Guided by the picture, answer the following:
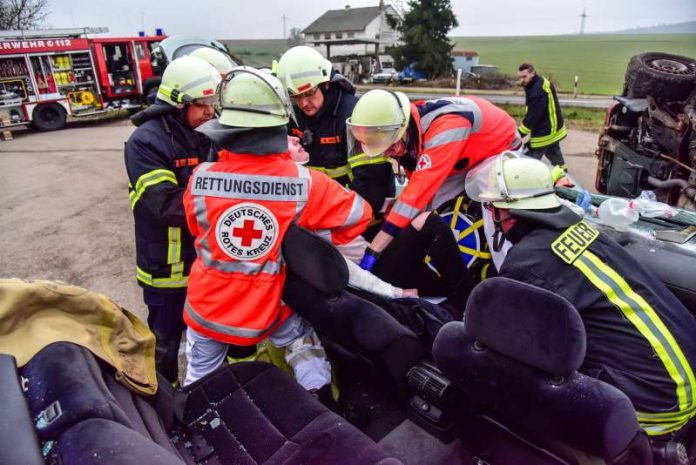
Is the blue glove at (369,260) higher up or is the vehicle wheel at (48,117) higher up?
the blue glove at (369,260)

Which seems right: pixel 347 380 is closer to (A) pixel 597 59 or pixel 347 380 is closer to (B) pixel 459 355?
(B) pixel 459 355

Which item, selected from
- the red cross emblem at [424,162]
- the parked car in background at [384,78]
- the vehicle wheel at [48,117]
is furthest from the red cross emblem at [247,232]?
the parked car in background at [384,78]

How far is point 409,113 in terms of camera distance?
271 centimetres

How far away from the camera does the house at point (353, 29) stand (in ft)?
144

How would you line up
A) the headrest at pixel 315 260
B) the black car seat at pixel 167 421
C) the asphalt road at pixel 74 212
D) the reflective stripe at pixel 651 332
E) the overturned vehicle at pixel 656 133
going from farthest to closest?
the asphalt road at pixel 74 212
the overturned vehicle at pixel 656 133
the headrest at pixel 315 260
the reflective stripe at pixel 651 332
the black car seat at pixel 167 421

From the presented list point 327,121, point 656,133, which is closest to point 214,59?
point 327,121

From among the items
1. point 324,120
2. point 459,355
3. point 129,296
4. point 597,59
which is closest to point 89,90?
point 129,296

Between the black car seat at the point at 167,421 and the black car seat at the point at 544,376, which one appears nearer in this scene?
the black car seat at the point at 167,421

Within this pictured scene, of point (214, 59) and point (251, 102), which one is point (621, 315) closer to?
point (251, 102)

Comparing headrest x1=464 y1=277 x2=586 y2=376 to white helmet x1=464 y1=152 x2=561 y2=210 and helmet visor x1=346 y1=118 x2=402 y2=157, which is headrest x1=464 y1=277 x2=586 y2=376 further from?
helmet visor x1=346 y1=118 x2=402 y2=157

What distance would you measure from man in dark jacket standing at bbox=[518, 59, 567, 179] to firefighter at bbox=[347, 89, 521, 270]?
3.23m

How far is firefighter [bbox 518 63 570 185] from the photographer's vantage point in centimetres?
578

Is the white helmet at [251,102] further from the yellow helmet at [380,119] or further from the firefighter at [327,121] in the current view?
the firefighter at [327,121]

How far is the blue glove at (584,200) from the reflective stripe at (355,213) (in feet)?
5.70
